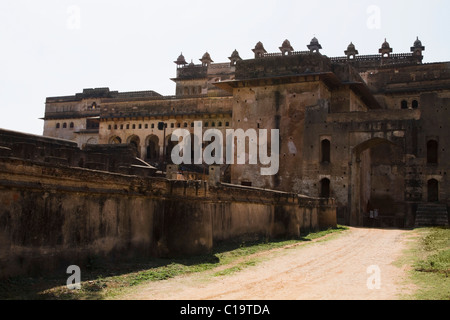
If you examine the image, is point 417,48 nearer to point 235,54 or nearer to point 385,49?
point 385,49

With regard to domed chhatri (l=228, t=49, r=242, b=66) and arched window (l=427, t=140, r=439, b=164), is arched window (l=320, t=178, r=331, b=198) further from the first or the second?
domed chhatri (l=228, t=49, r=242, b=66)

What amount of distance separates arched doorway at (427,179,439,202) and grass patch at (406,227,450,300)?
1557cm

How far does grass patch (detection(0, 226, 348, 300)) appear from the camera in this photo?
24.5ft

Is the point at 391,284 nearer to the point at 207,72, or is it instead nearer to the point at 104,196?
the point at 104,196

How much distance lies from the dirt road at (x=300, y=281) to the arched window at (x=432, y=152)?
17.9 metres

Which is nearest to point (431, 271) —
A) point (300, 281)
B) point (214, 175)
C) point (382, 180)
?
point (300, 281)

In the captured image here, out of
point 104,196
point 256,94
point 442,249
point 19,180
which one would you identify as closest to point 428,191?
point 256,94

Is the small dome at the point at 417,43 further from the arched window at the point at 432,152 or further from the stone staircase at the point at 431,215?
the stone staircase at the point at 431,215

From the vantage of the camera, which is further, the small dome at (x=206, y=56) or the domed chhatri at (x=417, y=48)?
the small dome at (x=206, y=56)

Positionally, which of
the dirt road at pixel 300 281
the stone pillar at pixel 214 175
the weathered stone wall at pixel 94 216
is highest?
the stone pillar at pixel 214 175

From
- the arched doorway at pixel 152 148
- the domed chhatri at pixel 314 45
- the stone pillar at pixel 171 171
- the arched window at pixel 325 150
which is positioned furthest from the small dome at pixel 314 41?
the stone pillar at pixel 171 171

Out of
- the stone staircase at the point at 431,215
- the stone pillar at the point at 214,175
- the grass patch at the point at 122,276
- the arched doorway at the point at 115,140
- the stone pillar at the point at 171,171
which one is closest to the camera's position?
the grass patch at the point at 122,276

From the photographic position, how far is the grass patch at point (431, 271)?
25.9 feet

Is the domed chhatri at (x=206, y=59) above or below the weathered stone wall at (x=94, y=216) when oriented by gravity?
above
